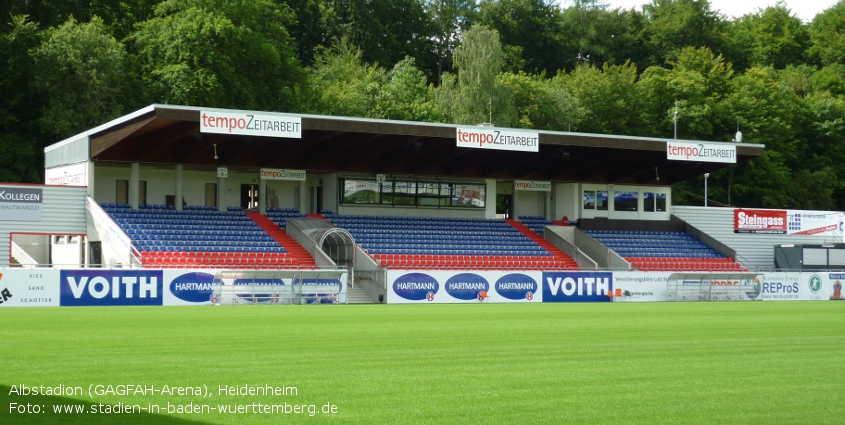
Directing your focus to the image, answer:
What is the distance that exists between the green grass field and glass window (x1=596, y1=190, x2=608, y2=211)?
33.1 metres

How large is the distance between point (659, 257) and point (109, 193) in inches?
1091

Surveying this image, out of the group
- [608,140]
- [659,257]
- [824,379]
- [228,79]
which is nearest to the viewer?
[824,379]

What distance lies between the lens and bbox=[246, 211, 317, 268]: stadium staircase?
41.7 meters

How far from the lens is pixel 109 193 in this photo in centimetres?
4484

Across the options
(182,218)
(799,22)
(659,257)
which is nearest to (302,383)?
(182,218)

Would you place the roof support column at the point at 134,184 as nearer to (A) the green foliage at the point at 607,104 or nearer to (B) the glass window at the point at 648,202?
(B) the glass window at the point at 648,202

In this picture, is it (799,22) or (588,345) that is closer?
(588,345)

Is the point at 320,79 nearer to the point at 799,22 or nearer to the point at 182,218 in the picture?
the point at 182,218

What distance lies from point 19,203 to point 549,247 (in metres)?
25.3

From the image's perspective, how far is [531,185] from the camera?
53656 mm

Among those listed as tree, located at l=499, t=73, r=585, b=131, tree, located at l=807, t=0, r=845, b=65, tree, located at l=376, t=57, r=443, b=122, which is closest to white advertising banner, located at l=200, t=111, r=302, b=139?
tree, located at l=376, t=57, r=443, b=122

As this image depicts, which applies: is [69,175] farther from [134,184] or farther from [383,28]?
[383,28]

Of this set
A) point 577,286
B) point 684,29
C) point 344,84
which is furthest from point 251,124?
point 684,29

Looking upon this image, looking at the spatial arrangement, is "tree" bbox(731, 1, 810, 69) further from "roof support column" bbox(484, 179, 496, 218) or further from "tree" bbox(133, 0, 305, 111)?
"roof support column" bbox(484, 179, 496, 218)
